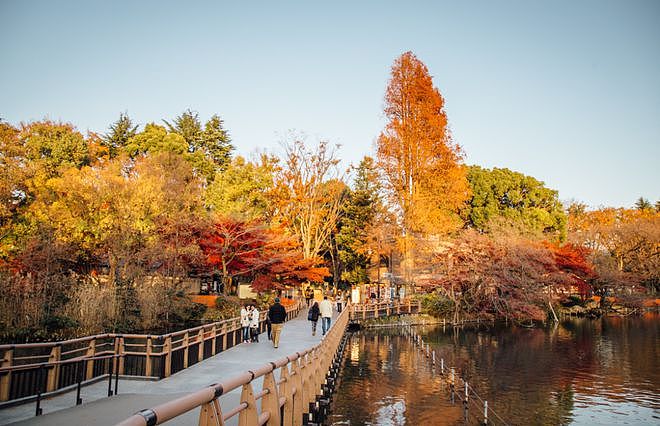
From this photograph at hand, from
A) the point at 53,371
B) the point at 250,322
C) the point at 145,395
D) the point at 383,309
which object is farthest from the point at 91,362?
the point at 383,309

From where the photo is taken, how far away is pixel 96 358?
8938 millimetres

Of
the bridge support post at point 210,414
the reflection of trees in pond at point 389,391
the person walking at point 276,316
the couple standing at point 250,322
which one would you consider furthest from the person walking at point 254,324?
the bridge support post at point 210,414

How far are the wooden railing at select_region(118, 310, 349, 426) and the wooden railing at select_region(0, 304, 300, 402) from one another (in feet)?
12.1

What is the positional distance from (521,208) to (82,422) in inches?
1903

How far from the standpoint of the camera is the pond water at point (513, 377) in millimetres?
14180

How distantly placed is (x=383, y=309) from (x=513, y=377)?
1693 centimetres

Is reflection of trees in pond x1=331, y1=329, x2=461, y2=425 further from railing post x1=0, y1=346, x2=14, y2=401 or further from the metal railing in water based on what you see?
railing post x1=0, y1=346, x2=14, y2=401

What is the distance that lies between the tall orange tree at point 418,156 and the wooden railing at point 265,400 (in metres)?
26.8

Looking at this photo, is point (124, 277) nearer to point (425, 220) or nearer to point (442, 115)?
point (425, 220)

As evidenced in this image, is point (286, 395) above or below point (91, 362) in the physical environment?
above

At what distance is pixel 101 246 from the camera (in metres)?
24.1

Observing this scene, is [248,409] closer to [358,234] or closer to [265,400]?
[265,400]

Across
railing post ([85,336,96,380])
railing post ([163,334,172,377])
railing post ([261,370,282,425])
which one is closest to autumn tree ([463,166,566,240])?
railing post ([163,334,172,377])

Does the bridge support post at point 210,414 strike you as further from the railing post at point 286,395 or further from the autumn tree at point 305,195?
the autumn tree at point 305,195
